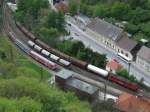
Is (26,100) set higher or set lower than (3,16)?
higher

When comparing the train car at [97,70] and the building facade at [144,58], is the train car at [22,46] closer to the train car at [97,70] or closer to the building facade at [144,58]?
the train car at [97,70]

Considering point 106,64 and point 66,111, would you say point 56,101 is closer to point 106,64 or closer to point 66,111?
point 66,111

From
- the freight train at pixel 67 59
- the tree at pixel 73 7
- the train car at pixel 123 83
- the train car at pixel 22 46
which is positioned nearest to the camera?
the train car at pixel 123 83

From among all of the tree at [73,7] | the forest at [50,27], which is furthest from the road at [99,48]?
the forest at [50,27]

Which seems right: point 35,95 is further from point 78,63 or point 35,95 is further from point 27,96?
point 78,63

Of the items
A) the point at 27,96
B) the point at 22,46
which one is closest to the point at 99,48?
the point at 22,46

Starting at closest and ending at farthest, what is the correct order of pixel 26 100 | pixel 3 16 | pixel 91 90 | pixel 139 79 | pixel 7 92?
pixel 26 100, pixel 7 92, pixel 91 90, pixel 139 79, pixel 3 16

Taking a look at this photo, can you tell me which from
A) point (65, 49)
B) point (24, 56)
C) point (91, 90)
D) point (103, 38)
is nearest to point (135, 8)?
point (103, 38)
